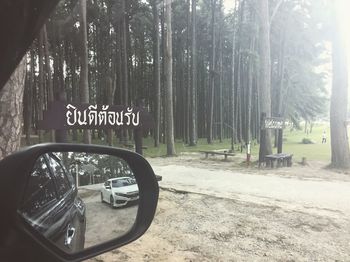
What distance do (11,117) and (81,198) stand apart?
5.80 feet

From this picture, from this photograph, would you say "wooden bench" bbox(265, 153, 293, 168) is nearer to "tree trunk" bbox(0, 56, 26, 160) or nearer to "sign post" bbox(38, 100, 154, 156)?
"sign post" bbox(38, 100, 154, 156)

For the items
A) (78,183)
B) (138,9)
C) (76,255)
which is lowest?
(76,255)

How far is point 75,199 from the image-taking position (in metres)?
1.35

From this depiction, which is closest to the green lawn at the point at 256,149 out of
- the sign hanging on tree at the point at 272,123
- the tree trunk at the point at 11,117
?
the sign hanging on tree at the point at 272,123

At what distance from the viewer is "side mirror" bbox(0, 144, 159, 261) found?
829mm

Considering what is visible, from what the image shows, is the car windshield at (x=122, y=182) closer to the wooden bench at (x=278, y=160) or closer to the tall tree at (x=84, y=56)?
the tall tree at (x=84, y=56)

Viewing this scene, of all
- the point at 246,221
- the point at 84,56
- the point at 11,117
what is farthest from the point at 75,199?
the point at 84,56

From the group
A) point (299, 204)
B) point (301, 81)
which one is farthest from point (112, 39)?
point (299, 204)

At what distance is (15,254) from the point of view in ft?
2.66

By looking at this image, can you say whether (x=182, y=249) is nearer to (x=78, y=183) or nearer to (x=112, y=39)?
(x=78, y=183)

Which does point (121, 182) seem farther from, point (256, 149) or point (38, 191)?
point (256, 149)

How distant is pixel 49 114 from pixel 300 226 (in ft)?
12.6

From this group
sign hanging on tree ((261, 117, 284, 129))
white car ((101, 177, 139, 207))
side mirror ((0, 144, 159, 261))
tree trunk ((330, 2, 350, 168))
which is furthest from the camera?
sign hanging on tree ((261, 117, 284, 129))

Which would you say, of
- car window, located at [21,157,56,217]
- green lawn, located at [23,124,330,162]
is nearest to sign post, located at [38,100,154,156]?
car window, located at [21,157,56,217]
